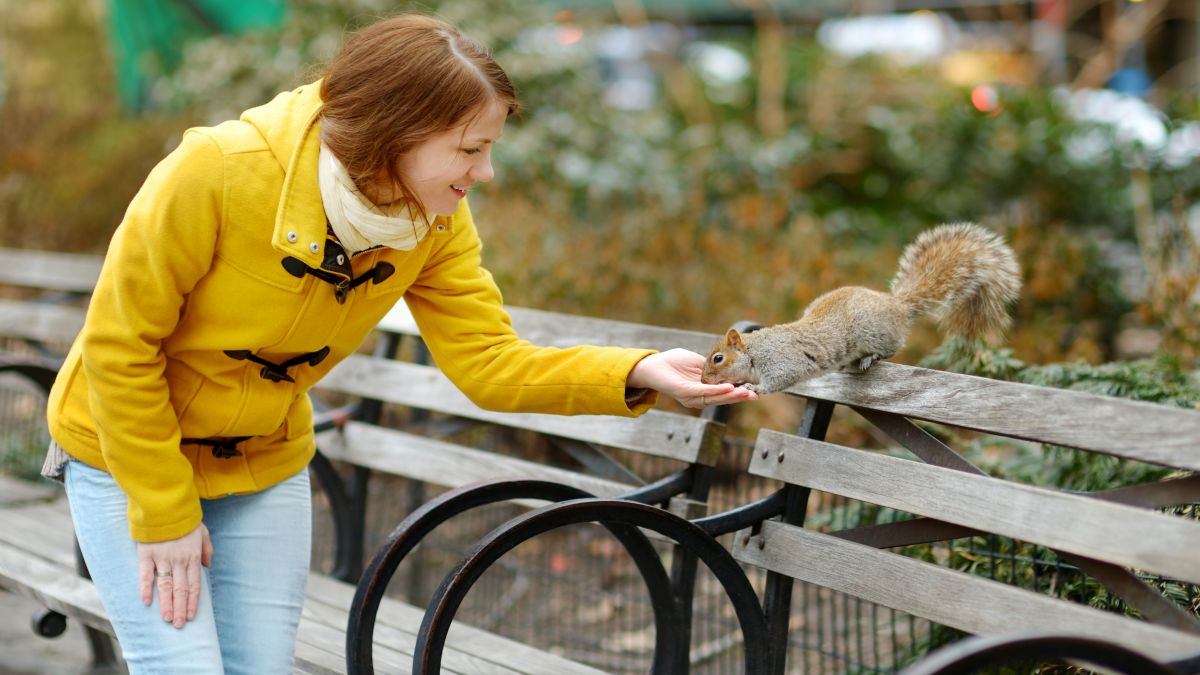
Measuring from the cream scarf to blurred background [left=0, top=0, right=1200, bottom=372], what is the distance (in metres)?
2.43

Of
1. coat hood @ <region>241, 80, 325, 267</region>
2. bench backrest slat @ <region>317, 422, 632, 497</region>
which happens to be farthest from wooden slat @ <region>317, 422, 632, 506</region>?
coat hood @ <region>241, 80, 325, 267</region>

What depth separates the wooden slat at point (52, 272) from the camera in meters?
4.54

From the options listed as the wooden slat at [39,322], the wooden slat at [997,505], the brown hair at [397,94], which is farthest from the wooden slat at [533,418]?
the wooden slat at [39,322]

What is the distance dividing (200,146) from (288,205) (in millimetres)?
164

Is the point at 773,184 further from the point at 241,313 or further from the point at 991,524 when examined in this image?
the point at 241,313

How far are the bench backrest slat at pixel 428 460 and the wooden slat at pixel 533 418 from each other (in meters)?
0.09

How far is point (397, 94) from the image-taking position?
1961 millimetres

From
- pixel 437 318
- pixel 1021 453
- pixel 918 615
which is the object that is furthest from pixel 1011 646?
pixel 1021 453

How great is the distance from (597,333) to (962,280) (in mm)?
946

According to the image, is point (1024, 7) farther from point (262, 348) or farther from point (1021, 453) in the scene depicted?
point (262, 348)

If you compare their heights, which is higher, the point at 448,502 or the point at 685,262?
the point at 685,262

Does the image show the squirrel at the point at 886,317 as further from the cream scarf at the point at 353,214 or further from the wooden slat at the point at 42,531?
the wooden slat at the point at 42,531

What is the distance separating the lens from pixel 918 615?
2.15 meters

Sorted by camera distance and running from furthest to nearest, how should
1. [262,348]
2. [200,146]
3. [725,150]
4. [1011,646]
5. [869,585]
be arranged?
[725,150] < [869,585] < [262,348] < [200,146] < [1011,646]
